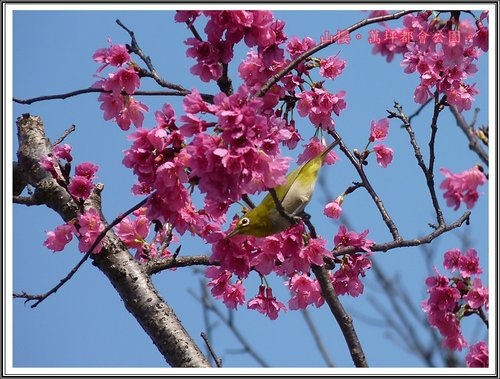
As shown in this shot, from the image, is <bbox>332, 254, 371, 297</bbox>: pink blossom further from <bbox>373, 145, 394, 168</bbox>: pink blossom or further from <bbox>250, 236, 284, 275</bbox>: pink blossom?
<bbox>373, 145, 394, 168</bbox>: pink blossom

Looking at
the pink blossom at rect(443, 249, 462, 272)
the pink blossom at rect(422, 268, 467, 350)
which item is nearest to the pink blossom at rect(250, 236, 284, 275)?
the pink blossom at rect(422, 268, 467, 350)

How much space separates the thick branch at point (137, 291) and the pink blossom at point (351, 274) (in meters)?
0.88

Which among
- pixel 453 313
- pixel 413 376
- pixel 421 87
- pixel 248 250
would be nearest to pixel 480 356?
pixel 453 313

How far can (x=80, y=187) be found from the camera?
13.8 ft

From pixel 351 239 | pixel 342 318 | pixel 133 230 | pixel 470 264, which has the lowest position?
pixel 342 318

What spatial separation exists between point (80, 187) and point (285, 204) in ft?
3.77

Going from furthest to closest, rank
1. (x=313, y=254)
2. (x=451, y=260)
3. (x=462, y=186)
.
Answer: (x=451, y=260)
(x=313, y=254)
(x=462, y=186)

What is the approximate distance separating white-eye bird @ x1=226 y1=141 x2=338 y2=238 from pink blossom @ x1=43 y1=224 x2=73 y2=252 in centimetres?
92

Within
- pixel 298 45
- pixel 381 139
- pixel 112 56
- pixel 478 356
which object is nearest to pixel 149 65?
pixel 112 56

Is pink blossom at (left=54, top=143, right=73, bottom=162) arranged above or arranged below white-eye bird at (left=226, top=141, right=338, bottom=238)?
above

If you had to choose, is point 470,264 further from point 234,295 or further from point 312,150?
point 234,295

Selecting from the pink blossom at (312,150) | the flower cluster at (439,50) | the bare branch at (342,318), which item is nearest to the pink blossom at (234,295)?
the bare branch at (342,318)

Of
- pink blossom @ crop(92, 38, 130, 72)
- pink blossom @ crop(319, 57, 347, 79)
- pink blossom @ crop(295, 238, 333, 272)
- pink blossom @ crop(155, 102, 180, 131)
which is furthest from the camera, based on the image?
pink blossom @ crop(319, 57, 347, 79)

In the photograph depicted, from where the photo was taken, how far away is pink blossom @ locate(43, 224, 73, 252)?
13.7ft
